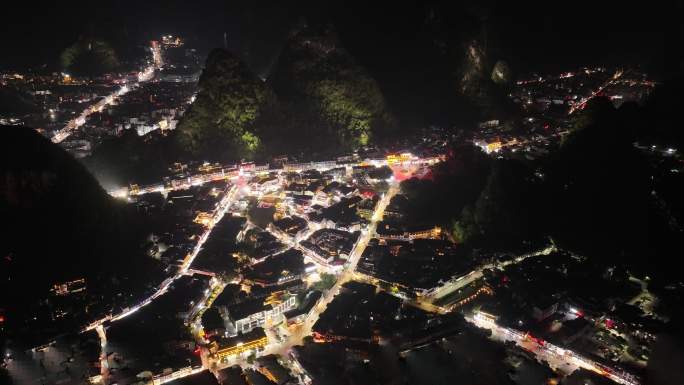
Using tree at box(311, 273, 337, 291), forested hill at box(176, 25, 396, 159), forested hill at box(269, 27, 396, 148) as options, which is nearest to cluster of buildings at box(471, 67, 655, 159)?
forested hill at box(269, 27, 396, 148)

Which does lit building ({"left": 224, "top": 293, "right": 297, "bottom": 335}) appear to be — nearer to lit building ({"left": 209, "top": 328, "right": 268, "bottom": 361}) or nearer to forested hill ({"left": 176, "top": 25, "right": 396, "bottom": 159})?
lit building ({"left": 209, "top": 328, "right": 268, "bottom": 361})

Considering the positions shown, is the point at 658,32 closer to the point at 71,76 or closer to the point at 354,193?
the point at 354,193

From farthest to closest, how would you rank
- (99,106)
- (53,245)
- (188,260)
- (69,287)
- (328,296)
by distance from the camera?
(99,106), (188,260), (328,296), (53,245), (69,287)

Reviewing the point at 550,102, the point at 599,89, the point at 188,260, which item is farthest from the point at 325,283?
the point at 599,89

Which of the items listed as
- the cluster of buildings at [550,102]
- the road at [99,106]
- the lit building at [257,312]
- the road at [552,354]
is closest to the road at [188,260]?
the lit building at [257,312]

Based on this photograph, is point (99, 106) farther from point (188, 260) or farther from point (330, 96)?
point (188, 260)
